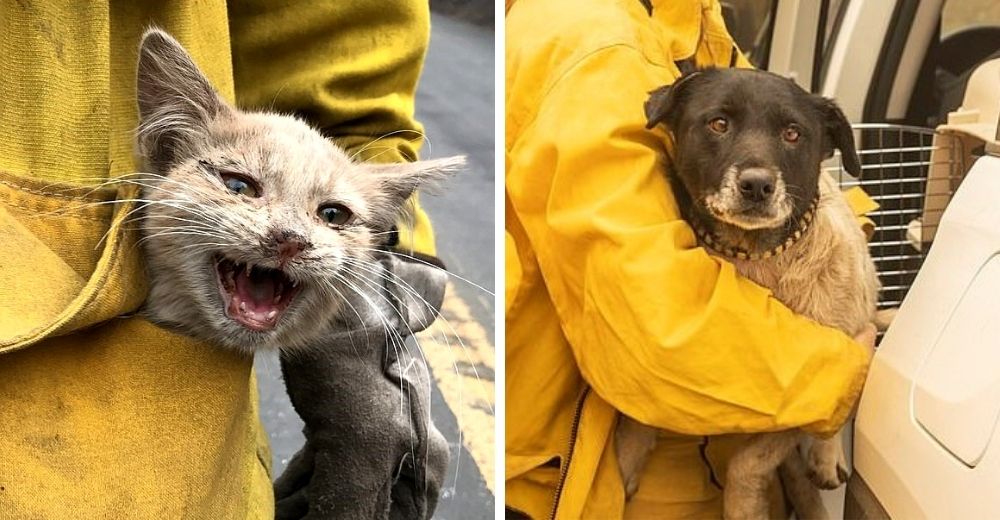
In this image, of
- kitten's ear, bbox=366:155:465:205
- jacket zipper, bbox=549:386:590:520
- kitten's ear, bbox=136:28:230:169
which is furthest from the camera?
jacket zipper, bbox=549:386:590:520

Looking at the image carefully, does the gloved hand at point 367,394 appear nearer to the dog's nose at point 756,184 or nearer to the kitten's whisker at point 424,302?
the kitten's whisker at point 424,302

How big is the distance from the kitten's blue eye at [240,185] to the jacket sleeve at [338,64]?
0.14m

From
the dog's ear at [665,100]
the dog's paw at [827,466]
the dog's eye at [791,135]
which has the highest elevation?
the dog's ear at [665,100]

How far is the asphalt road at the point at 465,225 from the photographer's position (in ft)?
2.37

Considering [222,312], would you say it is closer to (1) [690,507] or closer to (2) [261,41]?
(2) [261,41]

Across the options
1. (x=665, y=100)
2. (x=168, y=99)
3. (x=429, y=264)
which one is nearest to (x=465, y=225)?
(x=429, y=264)

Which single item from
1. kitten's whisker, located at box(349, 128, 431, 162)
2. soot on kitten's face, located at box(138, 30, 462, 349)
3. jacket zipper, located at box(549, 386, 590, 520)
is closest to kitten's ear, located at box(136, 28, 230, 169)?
soot on kitten's face, located at box(138, 30, 462, 349)

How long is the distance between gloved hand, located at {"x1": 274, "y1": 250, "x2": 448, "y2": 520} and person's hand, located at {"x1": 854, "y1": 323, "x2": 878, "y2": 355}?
32 cm

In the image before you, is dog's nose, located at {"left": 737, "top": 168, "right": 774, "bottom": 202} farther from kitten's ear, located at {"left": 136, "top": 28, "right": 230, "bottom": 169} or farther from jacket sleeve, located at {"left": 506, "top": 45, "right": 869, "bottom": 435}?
kitten's ear, located at {"left": 136, "top": 28, "right": 230, "bottom": 169}

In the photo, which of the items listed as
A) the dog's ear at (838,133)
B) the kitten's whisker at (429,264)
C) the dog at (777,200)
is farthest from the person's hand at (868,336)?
the kitten's whisker at (429,264)

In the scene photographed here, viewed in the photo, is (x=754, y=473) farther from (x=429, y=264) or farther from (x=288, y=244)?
(x=288, y=244)

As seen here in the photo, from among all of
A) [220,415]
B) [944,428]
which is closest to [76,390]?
[220,415]

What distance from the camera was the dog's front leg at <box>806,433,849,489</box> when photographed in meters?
0.65

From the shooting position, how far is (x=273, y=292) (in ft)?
1.72
